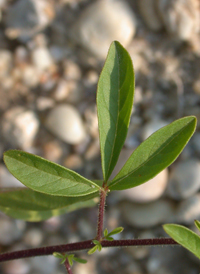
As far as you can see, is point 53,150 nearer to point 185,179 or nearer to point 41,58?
point 41,58

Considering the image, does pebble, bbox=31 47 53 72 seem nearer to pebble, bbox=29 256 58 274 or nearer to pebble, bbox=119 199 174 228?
pebble, bbox=119 199 174 228

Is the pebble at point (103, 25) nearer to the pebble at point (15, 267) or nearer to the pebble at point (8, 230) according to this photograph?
the pebble at point (8, 230)

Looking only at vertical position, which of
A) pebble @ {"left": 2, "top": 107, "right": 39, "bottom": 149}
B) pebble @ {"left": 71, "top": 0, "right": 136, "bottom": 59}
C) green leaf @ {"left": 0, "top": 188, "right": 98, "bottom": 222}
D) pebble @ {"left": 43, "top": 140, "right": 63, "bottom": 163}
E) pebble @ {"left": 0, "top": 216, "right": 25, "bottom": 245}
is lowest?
pebble @ {"left": 0, "top": 216, "right": 25, "bottom": 245}

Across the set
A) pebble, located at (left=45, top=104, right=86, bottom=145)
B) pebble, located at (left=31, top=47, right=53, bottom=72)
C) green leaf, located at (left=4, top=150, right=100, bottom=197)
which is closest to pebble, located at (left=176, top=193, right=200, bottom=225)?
pebble, located at (left=45, top=104, right=86, bottom=145)

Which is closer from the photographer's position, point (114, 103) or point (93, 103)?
point (114, 103)

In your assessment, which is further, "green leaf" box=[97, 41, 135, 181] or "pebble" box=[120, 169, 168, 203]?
"pebble" box=[120, 169, 168, 203]

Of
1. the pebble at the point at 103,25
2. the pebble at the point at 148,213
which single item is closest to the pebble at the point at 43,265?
the pebble at the point at 148,213

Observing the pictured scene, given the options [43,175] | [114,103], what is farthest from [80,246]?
[114,103]
